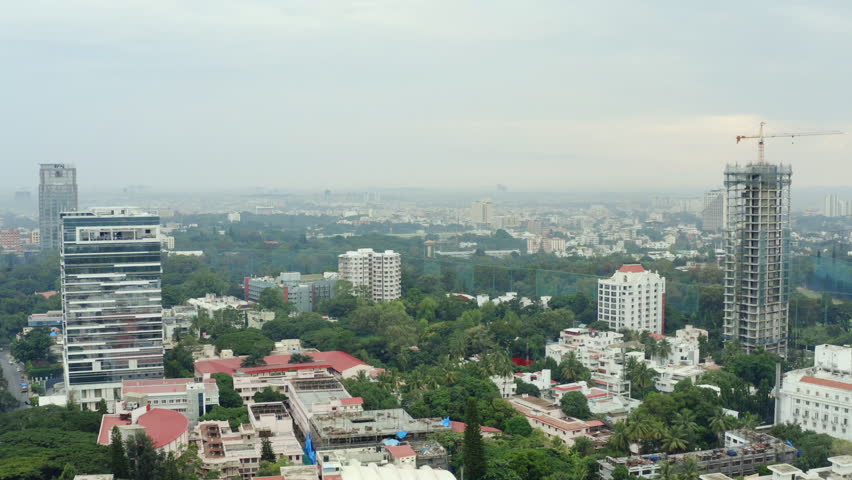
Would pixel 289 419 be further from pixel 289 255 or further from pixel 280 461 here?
pixel 289 255

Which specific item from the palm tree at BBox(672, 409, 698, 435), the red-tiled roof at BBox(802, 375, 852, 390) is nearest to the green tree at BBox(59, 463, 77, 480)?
the palm tree at BBox(672, 409, 698, 435)

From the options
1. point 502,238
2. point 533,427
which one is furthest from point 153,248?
point 502,238

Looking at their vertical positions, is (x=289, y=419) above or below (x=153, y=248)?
below

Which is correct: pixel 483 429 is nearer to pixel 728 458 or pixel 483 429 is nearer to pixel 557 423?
pixel 557 423

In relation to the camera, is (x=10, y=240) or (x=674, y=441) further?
(x=10, y=240)

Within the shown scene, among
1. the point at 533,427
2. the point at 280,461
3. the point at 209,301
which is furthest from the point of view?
the point at 209,301

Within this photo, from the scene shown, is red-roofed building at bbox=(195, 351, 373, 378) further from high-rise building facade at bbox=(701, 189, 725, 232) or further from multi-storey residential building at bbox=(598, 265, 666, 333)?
high-rise building facade at bbox=(701, 189, 725, 232)

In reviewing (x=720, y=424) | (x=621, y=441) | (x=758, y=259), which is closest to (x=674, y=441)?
(x=621, y=441)

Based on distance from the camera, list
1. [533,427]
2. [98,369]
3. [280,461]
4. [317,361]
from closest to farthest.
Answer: [280,461], [533,427], [98,369], [317,361]

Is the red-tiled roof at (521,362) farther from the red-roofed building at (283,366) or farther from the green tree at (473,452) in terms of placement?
the green tree at (473,452)
